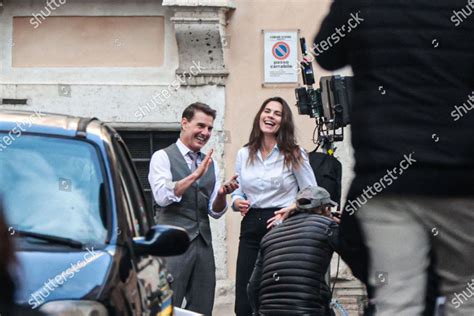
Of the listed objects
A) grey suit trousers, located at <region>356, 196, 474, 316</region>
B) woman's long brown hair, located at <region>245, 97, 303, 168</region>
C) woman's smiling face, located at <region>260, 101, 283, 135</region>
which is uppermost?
woman's smiling face, located at <region>260, 101, 283, 135</region>

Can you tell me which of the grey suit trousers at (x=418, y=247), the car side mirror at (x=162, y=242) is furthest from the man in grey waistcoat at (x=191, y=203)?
the grey suit trousers at (x=418, y=247)

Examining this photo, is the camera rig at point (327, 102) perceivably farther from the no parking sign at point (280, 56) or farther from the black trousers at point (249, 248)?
the no parking sign at point (280, 56)

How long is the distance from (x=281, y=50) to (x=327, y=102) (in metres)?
3.10

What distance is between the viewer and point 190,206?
→ 978 cm

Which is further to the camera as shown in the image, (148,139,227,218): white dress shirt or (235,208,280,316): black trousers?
(235,208,280,316): black trousers

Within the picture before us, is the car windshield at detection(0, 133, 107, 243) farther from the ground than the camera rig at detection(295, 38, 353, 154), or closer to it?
closer to it

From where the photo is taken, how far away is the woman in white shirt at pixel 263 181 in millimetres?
10102

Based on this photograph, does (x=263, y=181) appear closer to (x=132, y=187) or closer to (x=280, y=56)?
(x=132, y=187)

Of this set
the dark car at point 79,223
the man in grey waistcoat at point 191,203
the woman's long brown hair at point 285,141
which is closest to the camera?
the dark car at point 79,223

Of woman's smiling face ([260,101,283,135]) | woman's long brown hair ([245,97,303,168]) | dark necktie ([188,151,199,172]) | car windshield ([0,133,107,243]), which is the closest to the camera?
car windshield ([0,133,107,243])

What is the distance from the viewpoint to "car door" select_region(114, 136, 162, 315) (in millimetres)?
5383

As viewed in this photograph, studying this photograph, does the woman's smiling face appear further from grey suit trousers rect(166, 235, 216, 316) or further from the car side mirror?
the car side mirror

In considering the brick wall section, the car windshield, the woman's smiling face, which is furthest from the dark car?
the brick wall section

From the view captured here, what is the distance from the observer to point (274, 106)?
10.5 metres
